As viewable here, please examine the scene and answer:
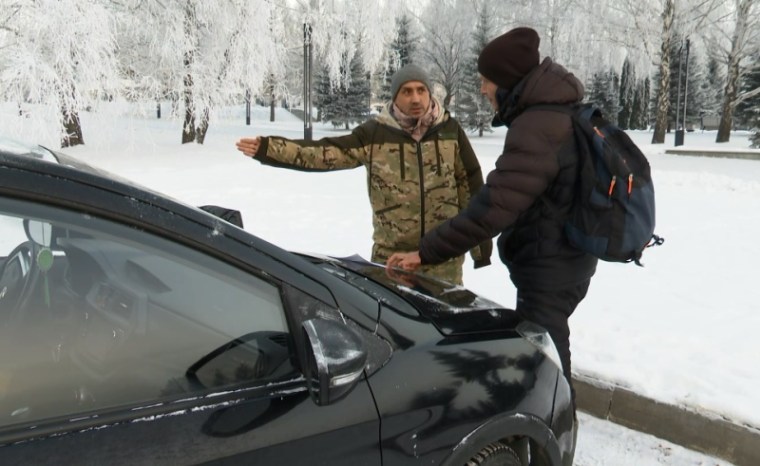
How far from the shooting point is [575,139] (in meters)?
2.46

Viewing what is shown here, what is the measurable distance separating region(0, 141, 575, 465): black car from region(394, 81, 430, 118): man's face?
1425 millimetres

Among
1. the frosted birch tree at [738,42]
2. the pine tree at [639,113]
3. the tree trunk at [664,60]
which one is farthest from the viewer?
the pine tree at [639,113]

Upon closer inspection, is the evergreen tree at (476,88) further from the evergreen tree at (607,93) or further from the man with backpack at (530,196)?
the man with backpack at (530,196)

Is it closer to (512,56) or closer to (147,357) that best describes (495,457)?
(147,357)

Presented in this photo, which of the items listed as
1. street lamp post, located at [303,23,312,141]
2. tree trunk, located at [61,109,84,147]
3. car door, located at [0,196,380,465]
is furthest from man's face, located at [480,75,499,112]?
street lamp post, located at [303,23,312,141]

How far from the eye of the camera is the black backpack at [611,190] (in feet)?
7.90

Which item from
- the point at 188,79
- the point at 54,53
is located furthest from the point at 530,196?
the point at 188,79

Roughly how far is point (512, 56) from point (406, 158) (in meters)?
0.84

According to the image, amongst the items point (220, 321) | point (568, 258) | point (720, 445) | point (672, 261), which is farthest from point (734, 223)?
point (220, 321)

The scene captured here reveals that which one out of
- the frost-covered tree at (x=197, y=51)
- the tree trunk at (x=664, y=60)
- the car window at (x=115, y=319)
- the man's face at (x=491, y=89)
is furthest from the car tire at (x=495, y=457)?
the tree trunk at (x=664, y=60)

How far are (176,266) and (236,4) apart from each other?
1801 cm

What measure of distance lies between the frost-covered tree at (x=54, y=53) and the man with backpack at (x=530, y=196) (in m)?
13.5

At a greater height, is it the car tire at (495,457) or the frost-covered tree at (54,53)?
the frost-covered tree at (54,53)

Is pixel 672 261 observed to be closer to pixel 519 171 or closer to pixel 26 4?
pixel 519 171
